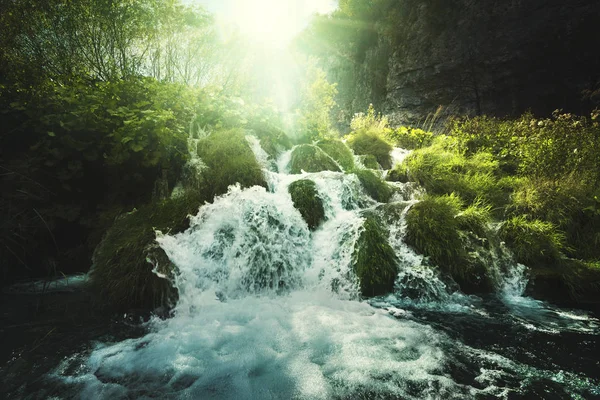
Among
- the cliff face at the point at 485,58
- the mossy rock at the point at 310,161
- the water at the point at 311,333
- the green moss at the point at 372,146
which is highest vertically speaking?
the cliff face at the point at 485,58

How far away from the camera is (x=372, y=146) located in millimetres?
8312

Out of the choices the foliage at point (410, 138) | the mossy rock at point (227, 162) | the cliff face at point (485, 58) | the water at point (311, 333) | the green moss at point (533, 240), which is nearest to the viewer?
the water at point (311, 333)

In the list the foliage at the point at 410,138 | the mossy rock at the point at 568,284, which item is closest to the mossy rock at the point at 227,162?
the mossy rock at the point at 568,284

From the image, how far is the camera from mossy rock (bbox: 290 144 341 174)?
263 inches

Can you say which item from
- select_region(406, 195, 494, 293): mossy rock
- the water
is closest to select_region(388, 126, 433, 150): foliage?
select_region(406, 195, 494, 293): mossy rock

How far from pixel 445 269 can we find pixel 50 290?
533 cm

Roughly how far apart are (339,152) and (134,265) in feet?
18.2

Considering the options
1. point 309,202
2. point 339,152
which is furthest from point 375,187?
point 339,152

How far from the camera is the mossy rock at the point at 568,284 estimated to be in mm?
3619

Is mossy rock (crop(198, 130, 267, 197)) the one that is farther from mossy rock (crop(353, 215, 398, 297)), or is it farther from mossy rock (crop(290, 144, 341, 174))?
mossy rock (crop(353, 215, 398, 297))

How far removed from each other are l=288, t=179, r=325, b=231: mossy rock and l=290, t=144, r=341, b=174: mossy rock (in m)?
1.57

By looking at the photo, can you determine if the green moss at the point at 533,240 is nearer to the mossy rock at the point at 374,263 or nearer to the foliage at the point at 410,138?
the mossy rock at the point at 374,263

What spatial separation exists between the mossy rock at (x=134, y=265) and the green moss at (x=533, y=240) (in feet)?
15.6

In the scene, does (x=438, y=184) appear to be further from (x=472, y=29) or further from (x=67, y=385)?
(x=472, y=29)
